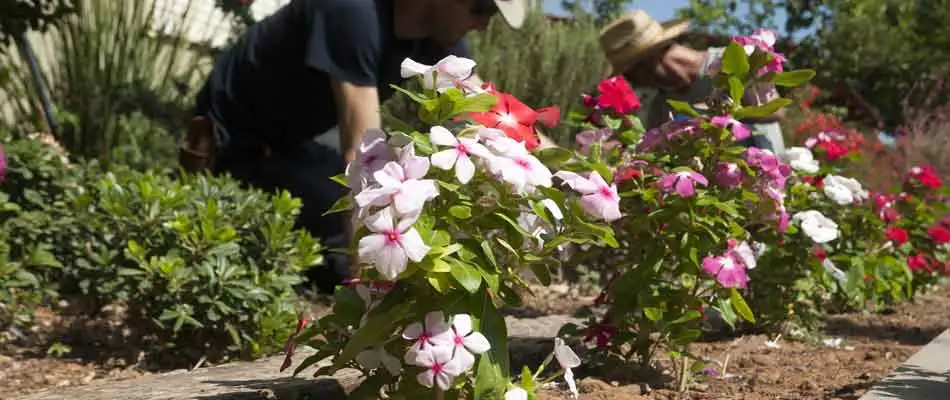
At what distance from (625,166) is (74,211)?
1.78m

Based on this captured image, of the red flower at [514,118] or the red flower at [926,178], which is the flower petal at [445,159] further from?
the red flower at [926,178]

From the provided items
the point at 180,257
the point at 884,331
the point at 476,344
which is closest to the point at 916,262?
the point at 884,331

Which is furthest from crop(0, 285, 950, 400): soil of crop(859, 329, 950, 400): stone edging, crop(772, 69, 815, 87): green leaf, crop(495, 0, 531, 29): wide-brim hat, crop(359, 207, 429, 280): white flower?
crop(495, 0, 531, 29): wide-brim hat

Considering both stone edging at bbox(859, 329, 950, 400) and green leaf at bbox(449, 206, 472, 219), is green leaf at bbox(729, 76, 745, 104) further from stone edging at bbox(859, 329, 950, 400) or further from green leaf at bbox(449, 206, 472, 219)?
green leaf at bbox(449, 206, 472, 219)

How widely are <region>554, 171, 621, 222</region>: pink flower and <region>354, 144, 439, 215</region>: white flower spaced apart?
1.12ft

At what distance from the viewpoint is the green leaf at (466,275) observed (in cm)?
166

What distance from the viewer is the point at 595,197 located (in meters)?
1.92

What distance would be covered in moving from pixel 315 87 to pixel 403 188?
95.7 inches

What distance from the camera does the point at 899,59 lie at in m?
15.1

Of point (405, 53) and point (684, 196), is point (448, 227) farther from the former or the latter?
point (405, 53)

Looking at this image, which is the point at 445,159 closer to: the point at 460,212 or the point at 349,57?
the point at 460,212

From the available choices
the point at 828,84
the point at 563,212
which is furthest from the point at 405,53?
the point at 828,84

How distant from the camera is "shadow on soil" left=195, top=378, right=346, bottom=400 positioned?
7.25ft

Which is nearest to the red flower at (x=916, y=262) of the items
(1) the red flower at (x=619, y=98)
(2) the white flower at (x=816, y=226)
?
(2) the white flower at (x=816, y=226)
